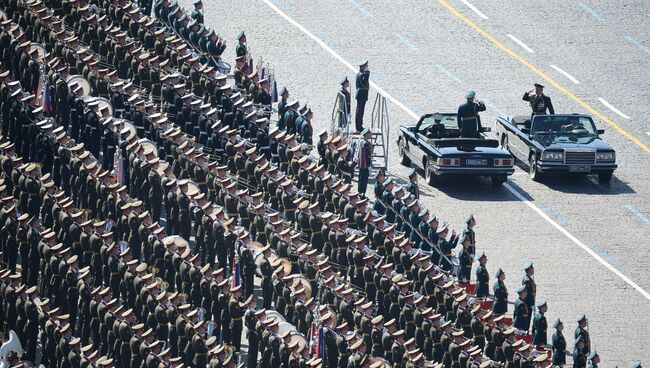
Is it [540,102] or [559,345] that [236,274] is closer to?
[559,345]

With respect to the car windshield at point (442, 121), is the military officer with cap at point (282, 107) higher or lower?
lower

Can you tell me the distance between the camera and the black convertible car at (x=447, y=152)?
40.7m

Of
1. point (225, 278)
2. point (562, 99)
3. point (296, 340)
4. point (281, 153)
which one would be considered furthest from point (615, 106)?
point (296, 340)

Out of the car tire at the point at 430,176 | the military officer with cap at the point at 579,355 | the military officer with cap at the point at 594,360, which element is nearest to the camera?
the military officer with cap at the point at 594,360

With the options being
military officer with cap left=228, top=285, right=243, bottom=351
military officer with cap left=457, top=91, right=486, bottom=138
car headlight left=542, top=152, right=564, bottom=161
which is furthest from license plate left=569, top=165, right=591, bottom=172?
military officer with cap left=228, top=285, right=243, bottom=351

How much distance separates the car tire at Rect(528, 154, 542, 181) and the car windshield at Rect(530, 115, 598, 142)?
0.59m

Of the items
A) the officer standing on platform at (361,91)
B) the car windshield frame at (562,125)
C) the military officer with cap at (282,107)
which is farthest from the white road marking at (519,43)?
the military officer with cap at (282,107)

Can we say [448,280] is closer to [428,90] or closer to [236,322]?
[236,322]

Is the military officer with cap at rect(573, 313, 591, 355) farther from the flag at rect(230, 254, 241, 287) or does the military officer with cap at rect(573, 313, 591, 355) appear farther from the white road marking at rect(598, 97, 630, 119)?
the white road marking at rect(598, 97, 630, 119)

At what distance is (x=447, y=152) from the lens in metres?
40.8

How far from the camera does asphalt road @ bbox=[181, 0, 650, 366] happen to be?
37281 millimetres

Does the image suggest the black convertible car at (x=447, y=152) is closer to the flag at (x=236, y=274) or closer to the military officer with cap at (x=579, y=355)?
the military officer with cap at (x=579, y=355)

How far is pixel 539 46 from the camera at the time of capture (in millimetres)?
49688

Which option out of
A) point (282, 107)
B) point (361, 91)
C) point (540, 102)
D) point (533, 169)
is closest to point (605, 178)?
point (533, 169)
